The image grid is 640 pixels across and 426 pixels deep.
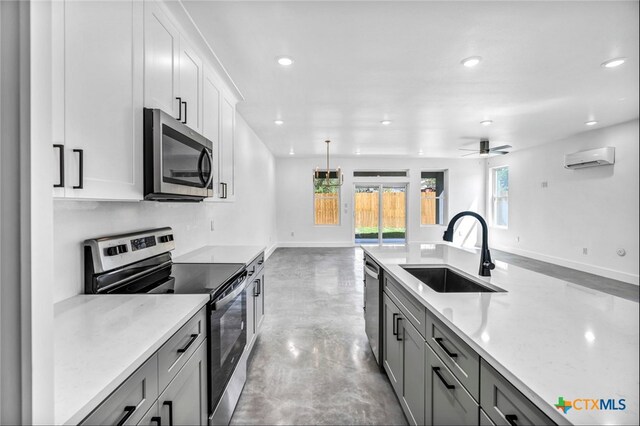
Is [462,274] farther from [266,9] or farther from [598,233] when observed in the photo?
[598,233]

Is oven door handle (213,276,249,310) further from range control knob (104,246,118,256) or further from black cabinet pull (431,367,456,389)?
black cabinet pull (431,367,456,389)

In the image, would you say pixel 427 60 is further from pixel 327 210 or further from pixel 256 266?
pixel 327 210

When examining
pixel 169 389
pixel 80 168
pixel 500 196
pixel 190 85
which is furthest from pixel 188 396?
pixel 500 196

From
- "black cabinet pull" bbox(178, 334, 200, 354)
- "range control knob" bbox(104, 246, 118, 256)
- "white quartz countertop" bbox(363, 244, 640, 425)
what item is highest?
"range control knob" bbox(104, 246, 118, 256)

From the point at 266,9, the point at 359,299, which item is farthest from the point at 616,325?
the point at 359,299

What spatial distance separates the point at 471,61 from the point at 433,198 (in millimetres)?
7229

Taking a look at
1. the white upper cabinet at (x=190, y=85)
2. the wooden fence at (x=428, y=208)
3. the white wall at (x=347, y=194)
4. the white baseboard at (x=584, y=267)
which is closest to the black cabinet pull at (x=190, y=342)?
the white upper cabinet at (x=190, y=85)

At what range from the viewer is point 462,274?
190 cm

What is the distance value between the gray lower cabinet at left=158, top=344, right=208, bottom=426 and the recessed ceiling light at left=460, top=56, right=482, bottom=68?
10.0 feet

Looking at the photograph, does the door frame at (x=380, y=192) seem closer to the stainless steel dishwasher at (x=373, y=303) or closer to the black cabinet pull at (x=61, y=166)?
the stainless steel dishwasher at (x=373, y=303)

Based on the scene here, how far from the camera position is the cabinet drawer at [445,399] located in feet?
3.50

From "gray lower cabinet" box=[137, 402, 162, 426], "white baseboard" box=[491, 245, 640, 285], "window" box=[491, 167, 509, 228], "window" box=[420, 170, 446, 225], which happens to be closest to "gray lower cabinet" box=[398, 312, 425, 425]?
"gray lower cabinet" box=[137, 402, 162, 426]

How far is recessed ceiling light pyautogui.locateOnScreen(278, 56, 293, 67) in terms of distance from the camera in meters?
2.79

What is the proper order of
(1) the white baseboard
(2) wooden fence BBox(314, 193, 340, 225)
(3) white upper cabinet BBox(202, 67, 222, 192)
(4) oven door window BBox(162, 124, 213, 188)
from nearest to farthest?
(4) oven door window BBox(162, 124, 213, 188) < (3) white upper cabinet BBox(202, 67, 222, 192) < (1) the white baseboard < (2) wooden fence BBox(314, 193, 340, 225)
